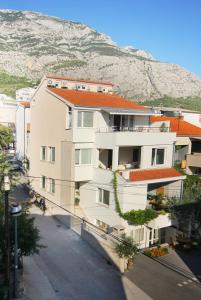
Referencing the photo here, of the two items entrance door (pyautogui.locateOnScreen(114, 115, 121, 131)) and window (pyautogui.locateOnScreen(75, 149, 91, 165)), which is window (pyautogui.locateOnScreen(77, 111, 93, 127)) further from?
entrance door (pyautogui.locateOnScreen(114, 115, 121, 131))

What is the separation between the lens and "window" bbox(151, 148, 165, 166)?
1244 inches

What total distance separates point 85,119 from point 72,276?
13.6 m

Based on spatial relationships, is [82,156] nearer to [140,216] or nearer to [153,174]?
[153,174]

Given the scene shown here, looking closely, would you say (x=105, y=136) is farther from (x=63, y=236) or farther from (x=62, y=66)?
(x=62, y=66)

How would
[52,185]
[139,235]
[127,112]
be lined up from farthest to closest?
[52,185], [127,112], [139,235]

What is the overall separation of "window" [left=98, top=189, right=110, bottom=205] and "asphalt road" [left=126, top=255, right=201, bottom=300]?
6.02 metres

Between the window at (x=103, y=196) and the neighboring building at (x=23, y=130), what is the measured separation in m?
16.3

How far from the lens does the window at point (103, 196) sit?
93.4ft

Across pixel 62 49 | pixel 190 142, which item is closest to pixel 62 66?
pixel 62 49

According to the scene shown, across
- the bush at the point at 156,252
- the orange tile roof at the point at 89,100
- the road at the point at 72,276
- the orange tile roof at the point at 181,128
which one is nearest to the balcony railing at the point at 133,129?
the orange tile roof at the point at 89,100

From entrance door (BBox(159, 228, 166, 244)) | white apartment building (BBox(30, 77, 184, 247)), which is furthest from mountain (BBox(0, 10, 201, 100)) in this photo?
entrance door (BBox(159, 228, 166, 244))

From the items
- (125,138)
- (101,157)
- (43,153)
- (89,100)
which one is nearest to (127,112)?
(125,138)

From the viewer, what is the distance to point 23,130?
4619 cm

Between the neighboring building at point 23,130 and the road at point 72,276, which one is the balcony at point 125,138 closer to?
the road at point 72,276
